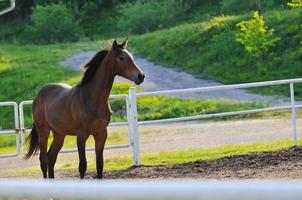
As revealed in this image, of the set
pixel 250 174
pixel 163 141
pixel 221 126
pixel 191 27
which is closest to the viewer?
pixel 250 174

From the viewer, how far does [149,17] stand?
4847 cm

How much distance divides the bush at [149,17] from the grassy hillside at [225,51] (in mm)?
7538

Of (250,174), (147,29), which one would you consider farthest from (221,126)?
(147,29)

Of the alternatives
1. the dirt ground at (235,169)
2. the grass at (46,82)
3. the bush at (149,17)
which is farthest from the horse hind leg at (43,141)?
the bush at (149,17)

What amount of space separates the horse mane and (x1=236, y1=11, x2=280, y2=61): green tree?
66.8ft

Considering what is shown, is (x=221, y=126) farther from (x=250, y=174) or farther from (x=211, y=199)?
(x=211, y=199)

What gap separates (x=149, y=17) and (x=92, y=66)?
37700 millimetres

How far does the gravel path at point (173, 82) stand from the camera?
26.6 meters

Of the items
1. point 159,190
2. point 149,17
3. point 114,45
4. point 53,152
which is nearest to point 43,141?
point 53,152

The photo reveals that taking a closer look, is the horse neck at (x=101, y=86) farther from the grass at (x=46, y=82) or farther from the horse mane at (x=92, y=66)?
the grass at (x=46, y=82)

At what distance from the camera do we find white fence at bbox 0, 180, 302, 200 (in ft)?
7.86

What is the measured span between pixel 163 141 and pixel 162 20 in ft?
98.4

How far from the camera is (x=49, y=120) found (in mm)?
11297

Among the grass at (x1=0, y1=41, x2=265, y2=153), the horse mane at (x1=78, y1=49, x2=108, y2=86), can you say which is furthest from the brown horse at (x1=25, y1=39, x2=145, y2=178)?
the grass at (x1=0, y1=41, x2=265, y2=153)
